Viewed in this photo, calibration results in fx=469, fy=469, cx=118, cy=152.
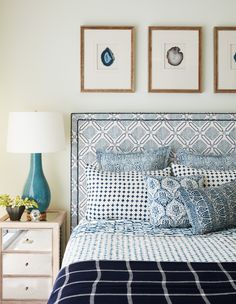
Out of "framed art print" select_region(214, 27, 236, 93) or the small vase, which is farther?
"framed art print" select_region(214, 27, 236, 93)

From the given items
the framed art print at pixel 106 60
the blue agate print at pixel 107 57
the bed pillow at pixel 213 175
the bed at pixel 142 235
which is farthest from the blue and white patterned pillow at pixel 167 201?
the blue agate print at pixel 107 57

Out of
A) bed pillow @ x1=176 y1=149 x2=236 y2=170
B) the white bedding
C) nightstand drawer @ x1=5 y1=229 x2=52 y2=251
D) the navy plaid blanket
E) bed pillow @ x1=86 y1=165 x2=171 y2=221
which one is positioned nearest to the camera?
the navy plaid blanket

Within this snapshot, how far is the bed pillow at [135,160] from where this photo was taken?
3338mm

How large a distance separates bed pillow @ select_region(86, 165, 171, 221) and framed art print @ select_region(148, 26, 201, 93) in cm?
81

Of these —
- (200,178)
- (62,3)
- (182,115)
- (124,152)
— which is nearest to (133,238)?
(200,178)

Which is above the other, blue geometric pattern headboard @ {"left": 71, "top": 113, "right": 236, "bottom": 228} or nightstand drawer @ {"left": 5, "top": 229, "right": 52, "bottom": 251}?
blue geometric pattern headboard @ {"left": 71, "top": 113, "right": 236, "bottom": 228}

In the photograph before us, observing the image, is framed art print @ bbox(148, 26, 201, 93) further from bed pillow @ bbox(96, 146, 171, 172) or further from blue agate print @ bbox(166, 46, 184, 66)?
bed pillow @ bbox(96, 146, 171, 172)

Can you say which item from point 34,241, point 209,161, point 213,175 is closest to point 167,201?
point 213,175

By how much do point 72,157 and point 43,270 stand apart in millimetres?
878

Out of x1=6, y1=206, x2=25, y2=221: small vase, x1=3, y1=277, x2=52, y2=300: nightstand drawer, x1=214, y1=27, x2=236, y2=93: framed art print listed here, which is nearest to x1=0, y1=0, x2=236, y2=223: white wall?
x1=214, y1=27, x2=236, y2=93: framed art print

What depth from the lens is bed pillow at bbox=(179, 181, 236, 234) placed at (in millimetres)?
2738

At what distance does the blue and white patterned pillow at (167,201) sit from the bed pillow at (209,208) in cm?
7

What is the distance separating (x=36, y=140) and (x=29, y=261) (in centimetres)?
83

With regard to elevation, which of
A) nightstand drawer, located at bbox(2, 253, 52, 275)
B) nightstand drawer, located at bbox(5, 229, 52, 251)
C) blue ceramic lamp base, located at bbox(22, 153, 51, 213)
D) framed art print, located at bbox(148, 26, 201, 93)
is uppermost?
framed art print, located at bbox(148, 26, 201, 93)
